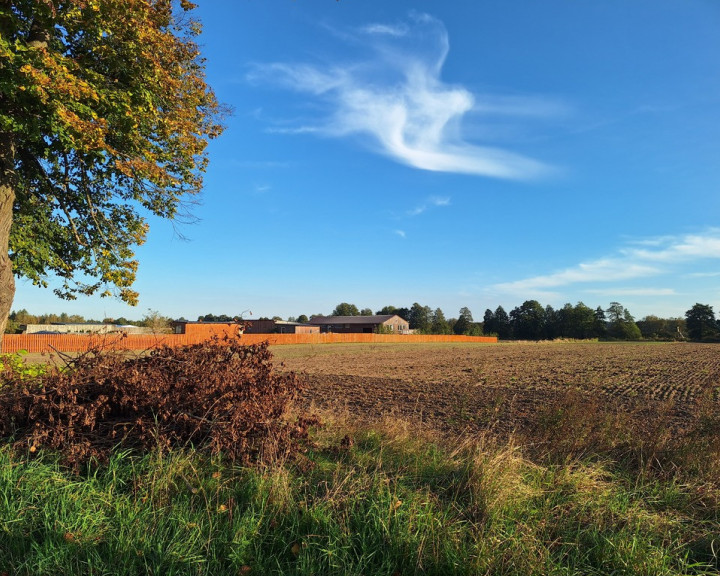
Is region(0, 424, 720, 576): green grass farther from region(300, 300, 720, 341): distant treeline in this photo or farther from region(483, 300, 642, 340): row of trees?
region(483, 300, 642, 340): row of trees

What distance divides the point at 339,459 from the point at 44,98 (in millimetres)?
7167

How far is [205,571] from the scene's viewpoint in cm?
304

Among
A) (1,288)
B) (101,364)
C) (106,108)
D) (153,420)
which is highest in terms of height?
(106,108)

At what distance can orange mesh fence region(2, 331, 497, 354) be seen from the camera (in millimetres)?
6023

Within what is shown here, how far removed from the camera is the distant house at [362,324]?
105250mm

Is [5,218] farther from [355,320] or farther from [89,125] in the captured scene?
[355,320]

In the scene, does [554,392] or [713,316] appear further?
[713,316]

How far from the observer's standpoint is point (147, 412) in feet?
15.7

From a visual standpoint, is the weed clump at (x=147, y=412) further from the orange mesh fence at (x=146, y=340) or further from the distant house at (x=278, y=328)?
the distant house at (x=278, y=328)

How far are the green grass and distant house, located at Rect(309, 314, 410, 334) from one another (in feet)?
316

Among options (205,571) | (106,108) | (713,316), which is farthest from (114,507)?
(713,316)

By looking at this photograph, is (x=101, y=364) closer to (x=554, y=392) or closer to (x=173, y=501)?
(x=173, y=501)

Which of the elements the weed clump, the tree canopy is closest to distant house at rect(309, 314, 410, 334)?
the tree canopy

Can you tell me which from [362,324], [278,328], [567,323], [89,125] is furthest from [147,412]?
[567,323]
